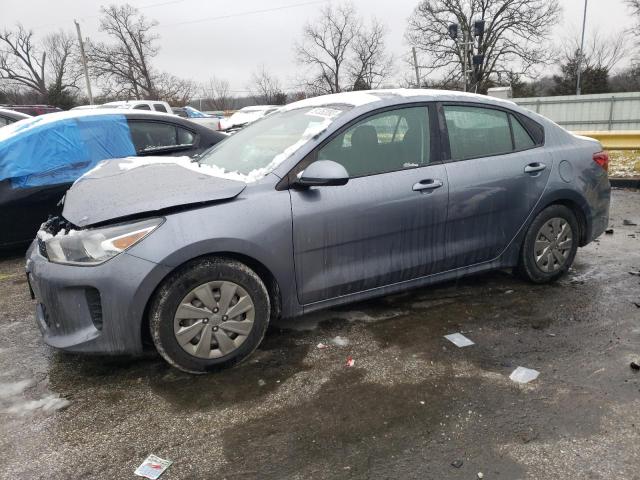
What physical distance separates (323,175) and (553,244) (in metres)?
2.35

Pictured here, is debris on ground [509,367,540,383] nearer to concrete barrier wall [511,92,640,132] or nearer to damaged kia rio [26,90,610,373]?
damaged kia rio [26,90,610,373]

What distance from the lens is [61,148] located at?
5.50m

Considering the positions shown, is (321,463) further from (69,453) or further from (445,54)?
(445,54)

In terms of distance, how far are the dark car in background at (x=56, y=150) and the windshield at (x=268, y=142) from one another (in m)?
1.93

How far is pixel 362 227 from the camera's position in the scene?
134 inches

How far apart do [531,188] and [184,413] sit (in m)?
3.06

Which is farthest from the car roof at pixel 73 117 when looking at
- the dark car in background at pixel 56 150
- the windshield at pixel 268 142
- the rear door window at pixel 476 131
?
the rear door window at pixel 476 131

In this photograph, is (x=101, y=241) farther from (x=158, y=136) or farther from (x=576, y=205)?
(x=576, y=205)

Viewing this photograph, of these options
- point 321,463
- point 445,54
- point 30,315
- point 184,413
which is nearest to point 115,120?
point 30,315

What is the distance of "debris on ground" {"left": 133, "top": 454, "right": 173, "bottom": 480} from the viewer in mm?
2309

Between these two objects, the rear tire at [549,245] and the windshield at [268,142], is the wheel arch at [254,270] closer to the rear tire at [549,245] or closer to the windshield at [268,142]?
the windshield at [268,142]

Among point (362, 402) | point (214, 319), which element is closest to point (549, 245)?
point (362, 402)

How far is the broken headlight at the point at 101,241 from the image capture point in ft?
9.21

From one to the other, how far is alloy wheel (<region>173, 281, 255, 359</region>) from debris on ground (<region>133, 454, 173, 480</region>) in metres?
0.70
